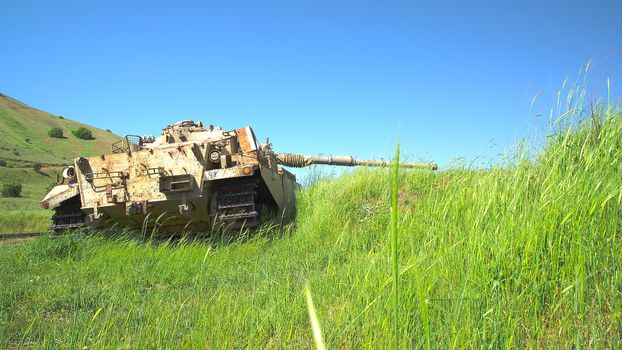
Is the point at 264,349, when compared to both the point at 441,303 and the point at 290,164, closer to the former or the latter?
the point at 441,303

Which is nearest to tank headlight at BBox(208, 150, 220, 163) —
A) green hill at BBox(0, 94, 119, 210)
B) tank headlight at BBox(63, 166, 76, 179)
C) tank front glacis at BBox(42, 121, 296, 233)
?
tank front glacis at BBox(42, 121, 296, 233)

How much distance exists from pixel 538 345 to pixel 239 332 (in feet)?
5.34

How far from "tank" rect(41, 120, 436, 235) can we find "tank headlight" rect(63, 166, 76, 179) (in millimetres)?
18

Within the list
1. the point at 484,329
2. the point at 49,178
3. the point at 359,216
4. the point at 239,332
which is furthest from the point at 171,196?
the point at 49,178

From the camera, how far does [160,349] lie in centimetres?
234

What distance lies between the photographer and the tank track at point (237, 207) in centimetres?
732

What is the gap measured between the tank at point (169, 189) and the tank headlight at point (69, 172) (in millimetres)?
18

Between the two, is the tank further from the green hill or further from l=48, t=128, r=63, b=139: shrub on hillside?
l=48, t=128, r=63, b=139: shrub on hillside

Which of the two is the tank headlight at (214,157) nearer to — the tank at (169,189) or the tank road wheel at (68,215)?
the tank at (169,189)

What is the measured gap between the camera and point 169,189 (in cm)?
732

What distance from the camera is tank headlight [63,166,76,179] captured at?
823cm

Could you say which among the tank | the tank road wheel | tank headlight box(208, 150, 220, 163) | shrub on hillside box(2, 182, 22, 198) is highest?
tank headlight box(208, 150, 220, 163)

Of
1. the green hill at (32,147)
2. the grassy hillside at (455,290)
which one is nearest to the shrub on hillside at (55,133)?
the green hill at (32,147)

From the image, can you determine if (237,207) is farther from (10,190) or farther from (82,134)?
(82,134)
